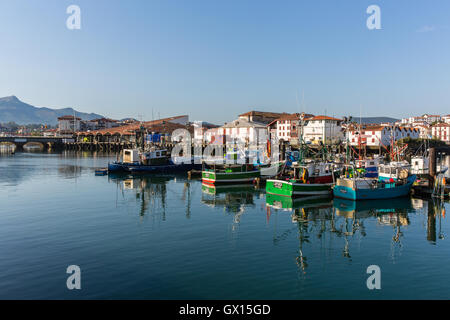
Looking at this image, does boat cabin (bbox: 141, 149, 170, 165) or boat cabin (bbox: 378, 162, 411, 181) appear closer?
boat cabin (bbox: 378, 162, 411, 181)

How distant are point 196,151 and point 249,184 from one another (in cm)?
4330

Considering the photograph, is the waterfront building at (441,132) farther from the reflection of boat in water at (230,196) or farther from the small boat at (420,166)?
the reflection of boat in water at (230,196)

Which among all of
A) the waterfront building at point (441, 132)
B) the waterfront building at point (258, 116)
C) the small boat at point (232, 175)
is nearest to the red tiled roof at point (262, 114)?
the waterfront building at point (258, 116)

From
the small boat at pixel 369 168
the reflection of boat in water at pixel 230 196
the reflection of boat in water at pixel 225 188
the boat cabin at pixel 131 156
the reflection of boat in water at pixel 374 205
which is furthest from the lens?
the boat cabin at pixel 131 156

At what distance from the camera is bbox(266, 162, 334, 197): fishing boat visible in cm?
3178

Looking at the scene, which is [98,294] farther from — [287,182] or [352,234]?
[287,182]

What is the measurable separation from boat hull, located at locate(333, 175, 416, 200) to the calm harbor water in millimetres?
865

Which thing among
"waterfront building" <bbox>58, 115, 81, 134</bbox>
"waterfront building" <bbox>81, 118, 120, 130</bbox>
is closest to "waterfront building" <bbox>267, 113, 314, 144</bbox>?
"waterfront building" <bbox>58, 115, 81, 134</bbox>

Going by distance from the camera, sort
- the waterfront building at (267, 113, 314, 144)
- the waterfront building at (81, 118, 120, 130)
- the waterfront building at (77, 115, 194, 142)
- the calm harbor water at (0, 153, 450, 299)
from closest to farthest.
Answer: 1. the calm harbor water at (0, 153, 450, 299)
2. the waterfront building at (267, 113, 314, 144)
3. the waterfront building at (77, 115, 194, 142)
4. the waterfront building at (81, 118, 120, 130)

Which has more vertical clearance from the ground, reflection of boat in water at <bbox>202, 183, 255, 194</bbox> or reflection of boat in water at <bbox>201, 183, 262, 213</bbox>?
reflection of boat in water at <bbox>202, 183, 255, 194</bbox>

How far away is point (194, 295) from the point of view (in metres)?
12.4

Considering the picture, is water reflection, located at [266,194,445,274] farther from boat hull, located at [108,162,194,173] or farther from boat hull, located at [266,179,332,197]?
boat hull, located at [108,162,194,173]

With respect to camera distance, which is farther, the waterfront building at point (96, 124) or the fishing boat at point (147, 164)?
the waterfront building at point (96, 124)

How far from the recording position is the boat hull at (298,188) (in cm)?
3164
